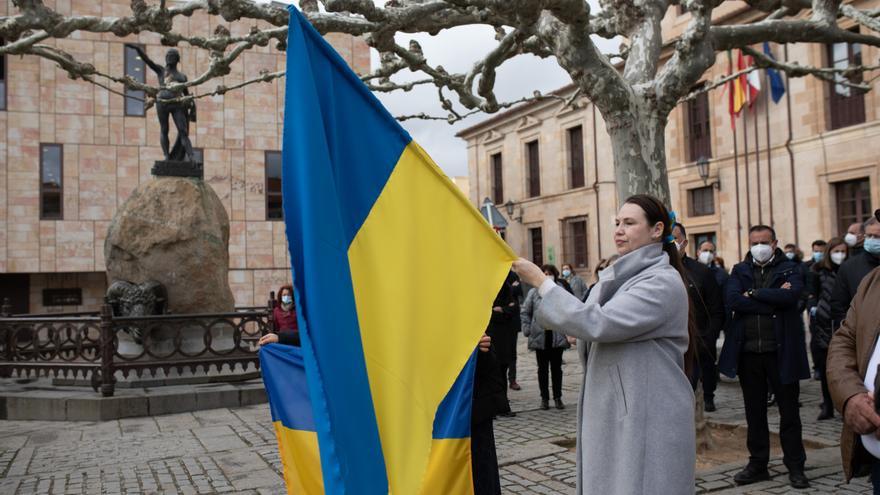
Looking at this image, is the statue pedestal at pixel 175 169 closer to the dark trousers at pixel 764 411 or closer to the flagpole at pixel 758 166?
the dark trousers at pixel 764 411

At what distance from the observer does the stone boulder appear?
10.7 m

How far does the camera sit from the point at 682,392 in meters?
2.92

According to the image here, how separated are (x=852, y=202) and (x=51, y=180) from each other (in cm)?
2420

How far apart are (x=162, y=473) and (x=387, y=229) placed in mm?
4282

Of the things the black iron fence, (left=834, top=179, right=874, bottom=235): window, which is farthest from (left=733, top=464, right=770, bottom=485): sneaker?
(left=834, top=179, right=874, bottom=235): window

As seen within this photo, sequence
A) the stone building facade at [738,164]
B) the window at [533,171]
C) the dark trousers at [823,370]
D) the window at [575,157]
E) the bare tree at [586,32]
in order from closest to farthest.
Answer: the bare tree at [586,32], the dark trousers at [823,370], the stone building facade at [738,164], the window at [575,157], the window at [533,171]

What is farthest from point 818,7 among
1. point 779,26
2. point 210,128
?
point 210,128

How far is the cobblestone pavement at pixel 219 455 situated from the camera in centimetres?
559

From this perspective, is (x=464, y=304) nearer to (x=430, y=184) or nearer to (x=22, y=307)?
(x=430, y=184)

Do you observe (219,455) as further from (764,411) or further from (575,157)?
(575,157)

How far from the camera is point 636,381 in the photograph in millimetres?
2887

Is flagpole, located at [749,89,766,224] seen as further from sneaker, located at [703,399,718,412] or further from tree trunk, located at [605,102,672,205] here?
tree trunk, located at [605,102,672,205]

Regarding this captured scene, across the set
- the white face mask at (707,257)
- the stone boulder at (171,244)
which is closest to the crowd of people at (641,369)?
the white face mask at (707,257)

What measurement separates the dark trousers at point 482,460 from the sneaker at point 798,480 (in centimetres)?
277
